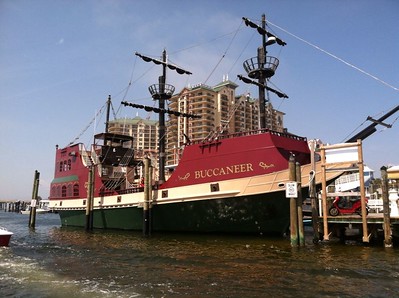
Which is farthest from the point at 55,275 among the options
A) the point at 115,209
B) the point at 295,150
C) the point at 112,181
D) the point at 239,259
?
the point at 112,181

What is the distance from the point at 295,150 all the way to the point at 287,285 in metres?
9.95

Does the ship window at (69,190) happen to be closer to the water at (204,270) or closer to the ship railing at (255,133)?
the water at (204,270)

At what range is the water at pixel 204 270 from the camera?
8047 mm

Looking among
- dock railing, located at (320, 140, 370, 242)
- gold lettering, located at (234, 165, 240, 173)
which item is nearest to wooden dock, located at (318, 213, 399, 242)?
dock railing, located at (320, 140, 370, 242)

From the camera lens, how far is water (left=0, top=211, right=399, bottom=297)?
805 cm

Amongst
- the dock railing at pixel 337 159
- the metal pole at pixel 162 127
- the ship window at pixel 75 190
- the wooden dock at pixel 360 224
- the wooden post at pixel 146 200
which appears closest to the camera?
the wooden dock at pixel 360 224

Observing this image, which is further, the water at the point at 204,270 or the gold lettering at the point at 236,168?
the gold lettering at the point at 236,168

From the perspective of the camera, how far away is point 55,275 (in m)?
9.83

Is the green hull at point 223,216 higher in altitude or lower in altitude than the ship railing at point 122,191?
lower

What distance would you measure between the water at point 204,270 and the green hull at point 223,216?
142 centimetres

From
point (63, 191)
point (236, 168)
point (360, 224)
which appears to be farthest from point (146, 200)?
point (63, 191)

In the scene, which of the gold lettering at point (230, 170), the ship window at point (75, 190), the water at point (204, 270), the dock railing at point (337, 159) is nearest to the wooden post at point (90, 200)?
the ship window at point (75, 190)

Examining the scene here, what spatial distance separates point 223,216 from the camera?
17.6 metres

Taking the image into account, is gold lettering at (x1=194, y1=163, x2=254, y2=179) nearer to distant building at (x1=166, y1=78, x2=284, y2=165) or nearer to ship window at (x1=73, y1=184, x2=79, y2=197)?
ship window at (x1=73, y1=184, x2=79, y2=197)
